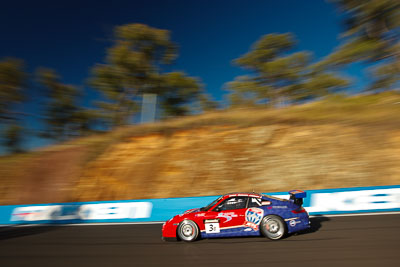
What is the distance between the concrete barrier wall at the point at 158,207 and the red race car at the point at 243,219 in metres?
3.21

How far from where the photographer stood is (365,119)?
15094mm

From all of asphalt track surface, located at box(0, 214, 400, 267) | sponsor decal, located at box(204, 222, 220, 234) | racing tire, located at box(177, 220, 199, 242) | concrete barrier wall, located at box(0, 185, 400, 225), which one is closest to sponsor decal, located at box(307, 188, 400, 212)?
concrete barrier wall, located at box(0, 185, 400, 225)

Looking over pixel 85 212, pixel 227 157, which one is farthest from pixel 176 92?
pixel 85 212

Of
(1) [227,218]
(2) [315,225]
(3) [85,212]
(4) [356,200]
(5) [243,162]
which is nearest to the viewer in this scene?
(1) [227,218]

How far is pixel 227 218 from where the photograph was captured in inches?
266

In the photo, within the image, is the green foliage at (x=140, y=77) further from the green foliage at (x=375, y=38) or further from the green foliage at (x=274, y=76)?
the green foliage at (x=375, y=38)

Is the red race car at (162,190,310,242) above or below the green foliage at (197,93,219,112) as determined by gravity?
below

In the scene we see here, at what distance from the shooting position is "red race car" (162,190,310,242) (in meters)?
6.43

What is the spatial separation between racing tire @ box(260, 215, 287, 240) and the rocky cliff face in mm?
7638

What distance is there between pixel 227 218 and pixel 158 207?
4765 millimetres

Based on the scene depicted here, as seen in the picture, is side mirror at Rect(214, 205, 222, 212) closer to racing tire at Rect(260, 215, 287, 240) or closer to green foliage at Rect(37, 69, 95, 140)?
racing tire at Rect(260, 215, 287, 240)

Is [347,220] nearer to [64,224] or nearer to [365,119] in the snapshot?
[365,119]

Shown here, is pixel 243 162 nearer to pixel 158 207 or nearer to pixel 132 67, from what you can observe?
pixel 158 207

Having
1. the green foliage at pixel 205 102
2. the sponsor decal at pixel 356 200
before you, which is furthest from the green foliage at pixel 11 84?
the sponsor decal at pixel 356 200
